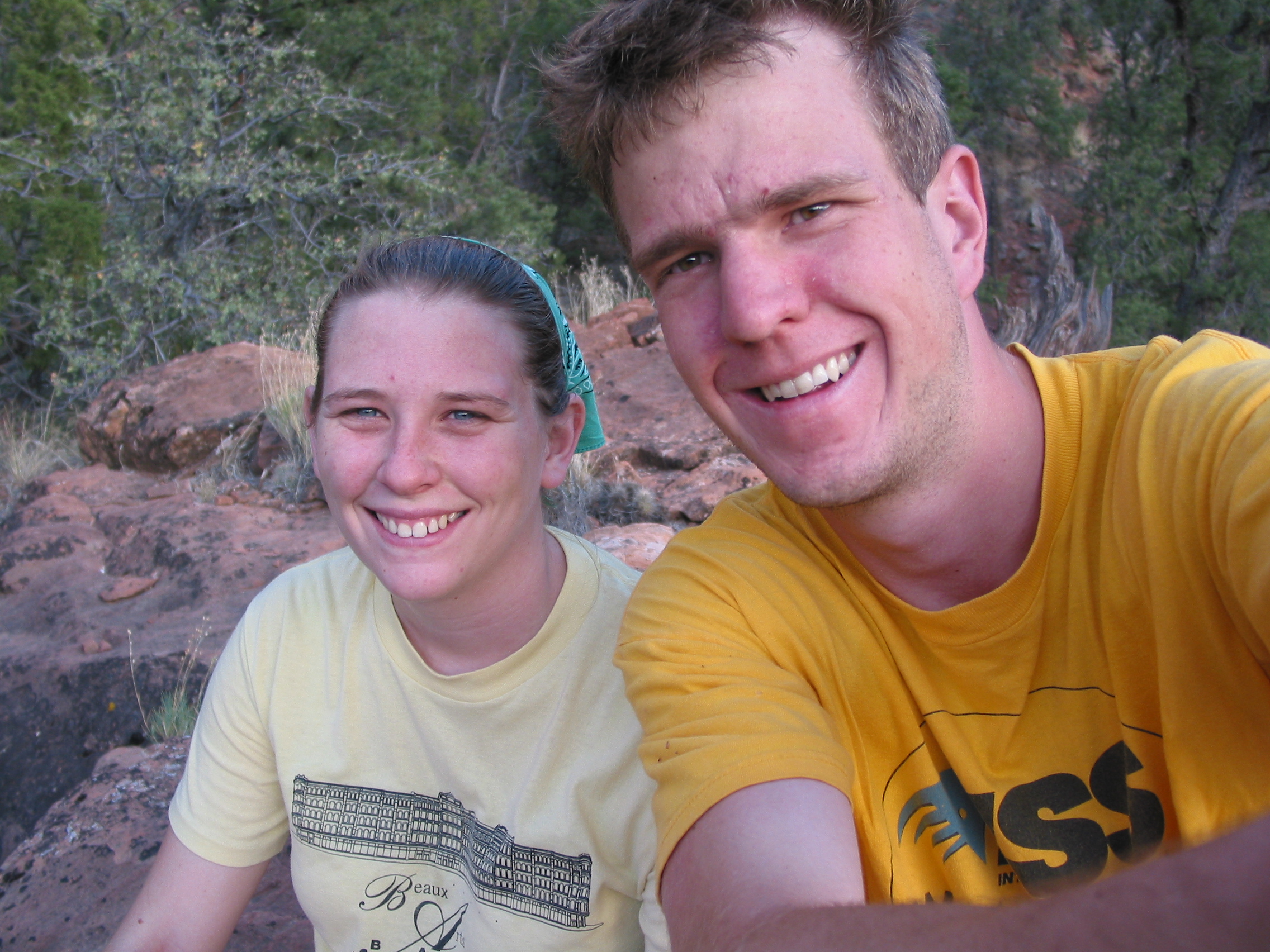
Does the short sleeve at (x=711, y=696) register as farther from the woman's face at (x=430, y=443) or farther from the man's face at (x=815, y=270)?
the woman's face at (x=430, y=443)

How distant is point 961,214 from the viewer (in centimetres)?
150

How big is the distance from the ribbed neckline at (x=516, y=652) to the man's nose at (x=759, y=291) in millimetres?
647

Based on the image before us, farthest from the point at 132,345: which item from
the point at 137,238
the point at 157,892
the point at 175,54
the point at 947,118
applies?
the point at 947,118

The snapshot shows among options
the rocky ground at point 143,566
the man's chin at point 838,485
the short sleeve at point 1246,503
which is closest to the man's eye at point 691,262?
the man's chin at point 838,485

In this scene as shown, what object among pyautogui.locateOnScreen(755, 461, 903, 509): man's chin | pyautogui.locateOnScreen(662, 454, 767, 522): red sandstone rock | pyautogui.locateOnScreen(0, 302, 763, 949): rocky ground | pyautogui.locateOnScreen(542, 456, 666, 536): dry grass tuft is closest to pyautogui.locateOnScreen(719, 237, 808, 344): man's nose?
pyautogui.locateOnScreen(755, 461, 903, 509): man's chin

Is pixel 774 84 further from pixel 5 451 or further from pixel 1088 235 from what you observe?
pixel 1088 235

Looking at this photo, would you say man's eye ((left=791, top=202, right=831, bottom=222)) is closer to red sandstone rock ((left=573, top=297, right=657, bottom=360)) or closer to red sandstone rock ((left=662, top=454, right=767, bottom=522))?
red sandstone rock ((left=662, top=454, right=767, bottom=522))

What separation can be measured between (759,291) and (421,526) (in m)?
0.73

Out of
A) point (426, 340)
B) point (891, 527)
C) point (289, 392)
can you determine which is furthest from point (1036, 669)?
point (289, 392)

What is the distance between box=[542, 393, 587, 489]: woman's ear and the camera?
183cm

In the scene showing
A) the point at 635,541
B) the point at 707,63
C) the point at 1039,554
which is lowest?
the point at 635,541

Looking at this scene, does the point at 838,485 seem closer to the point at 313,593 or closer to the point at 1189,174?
the point at 313,593

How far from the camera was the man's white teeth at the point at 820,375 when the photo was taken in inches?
52.4

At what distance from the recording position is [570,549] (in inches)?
73.4
